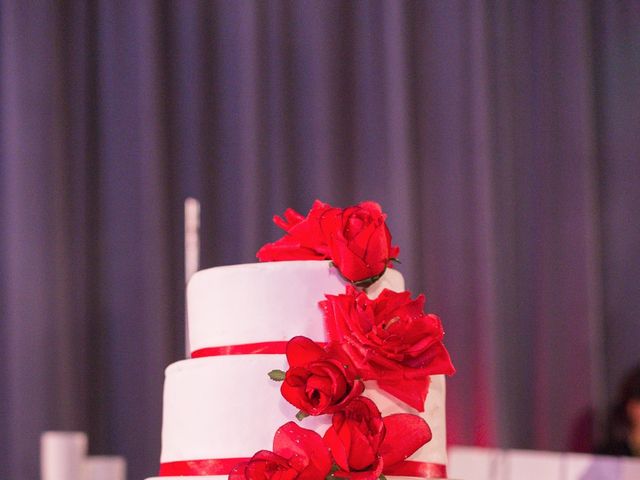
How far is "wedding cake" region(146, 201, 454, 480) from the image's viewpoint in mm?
1171

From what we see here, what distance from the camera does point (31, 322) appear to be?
2.48 m

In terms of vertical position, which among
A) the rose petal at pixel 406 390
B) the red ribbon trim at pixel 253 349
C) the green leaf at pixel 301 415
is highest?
the red ribbon trim at pixel 253 349

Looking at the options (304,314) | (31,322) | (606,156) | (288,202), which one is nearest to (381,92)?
(288,202)

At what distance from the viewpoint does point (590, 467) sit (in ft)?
8.31

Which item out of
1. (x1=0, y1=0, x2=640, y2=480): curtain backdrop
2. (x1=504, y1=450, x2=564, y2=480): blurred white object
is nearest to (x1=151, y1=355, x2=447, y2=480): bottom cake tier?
(x1=0, y1=0, x2=640, y2=480): curtain backdrop

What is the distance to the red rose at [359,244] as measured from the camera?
1.27 m

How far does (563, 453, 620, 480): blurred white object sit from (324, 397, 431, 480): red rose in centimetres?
147

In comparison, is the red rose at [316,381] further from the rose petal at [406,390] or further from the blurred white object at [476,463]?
the blurred white object at [476,463]

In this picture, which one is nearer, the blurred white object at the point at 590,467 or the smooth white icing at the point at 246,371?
the smooth white icing at the point at 246,371

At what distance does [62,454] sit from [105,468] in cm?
12

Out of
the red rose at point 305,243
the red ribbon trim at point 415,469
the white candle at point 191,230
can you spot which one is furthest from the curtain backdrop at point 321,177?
the red ribbon trim at point 415,469

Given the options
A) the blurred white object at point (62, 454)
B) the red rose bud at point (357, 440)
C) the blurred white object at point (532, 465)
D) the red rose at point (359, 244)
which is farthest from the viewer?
the blurred white object at point (532, 465)

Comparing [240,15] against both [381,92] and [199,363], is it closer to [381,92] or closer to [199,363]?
[381,92]

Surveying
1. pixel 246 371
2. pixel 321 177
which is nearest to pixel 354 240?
pixel 246 371
